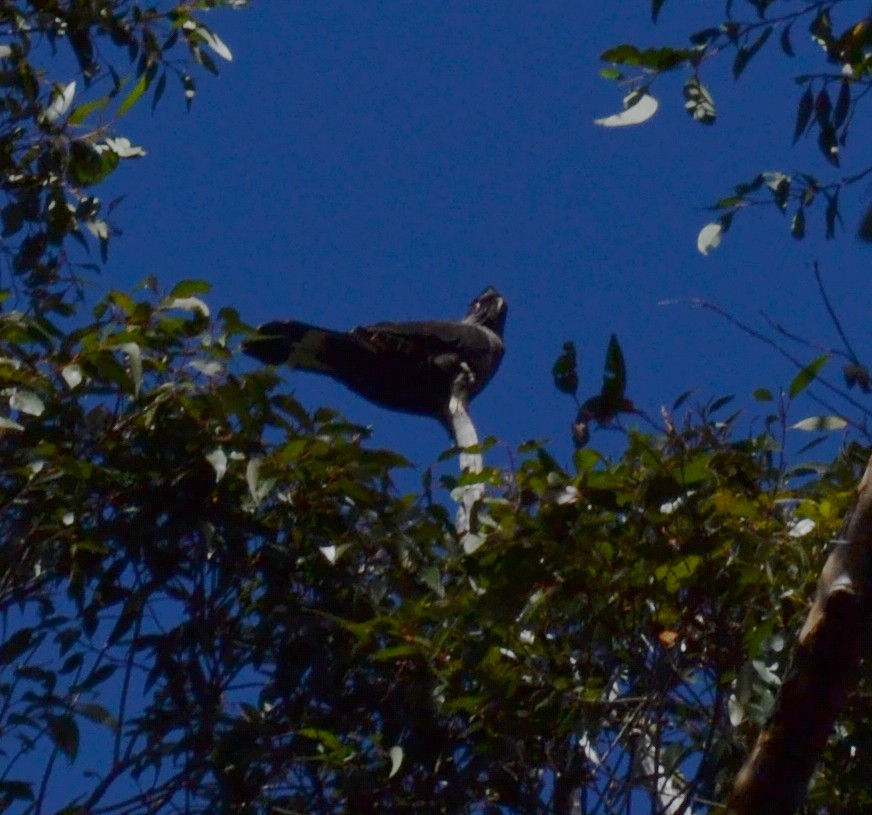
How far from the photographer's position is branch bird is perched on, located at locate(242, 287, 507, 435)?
4871mm

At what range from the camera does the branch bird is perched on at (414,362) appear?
192 inches

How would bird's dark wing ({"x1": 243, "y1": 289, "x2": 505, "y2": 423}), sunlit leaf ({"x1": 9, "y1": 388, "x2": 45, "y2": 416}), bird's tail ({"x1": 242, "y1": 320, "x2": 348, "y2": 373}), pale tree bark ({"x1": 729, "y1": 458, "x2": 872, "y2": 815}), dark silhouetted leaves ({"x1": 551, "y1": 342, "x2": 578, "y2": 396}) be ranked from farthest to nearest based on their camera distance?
bird's dark wing ({"x1": 243, "y1": 289, "x2": 505, "y2": 423}), bird's tail ({"x1": 242, "y1": 320, "x2": 348, "y2": 373}), sunlit leaf ({"x1": 9, "y1": 388, "x2": 45, "y2": 416}), dark silhouetted leaves ({"x1": 551, "y1": 342, "x2": 578, "y2": 396}), pale tree bark ({"x1": 729, "y1": 458, "x2": 872, "y2": 815})

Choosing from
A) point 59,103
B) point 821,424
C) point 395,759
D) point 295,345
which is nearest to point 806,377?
point 821,424

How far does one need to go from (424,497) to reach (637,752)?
35.3 inches

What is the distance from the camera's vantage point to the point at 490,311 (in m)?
5.46

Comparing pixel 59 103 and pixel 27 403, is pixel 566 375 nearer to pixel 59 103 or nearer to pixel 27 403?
pixel 27 403

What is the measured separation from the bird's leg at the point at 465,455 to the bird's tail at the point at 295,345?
1.38 feet

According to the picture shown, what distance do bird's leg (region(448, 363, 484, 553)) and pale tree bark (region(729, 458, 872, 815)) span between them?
1169 millimetres

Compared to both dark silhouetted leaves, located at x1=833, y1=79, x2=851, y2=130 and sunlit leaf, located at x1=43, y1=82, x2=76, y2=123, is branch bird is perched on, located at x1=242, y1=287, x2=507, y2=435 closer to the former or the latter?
sunlit leaf, located at x1=43, y1=82, x2=76, y2=123

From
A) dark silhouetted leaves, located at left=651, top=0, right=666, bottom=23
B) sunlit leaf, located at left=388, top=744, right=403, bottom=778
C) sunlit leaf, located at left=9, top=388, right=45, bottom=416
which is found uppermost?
dark silhouetted leaves, located at left=651, top=0, right=666, bottom=23

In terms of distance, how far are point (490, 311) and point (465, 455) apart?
1470mm

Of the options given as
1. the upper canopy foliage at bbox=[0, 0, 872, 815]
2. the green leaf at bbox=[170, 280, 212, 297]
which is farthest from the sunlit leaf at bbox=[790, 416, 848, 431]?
the green leaf at bbox=[170, 280, 212, 297]

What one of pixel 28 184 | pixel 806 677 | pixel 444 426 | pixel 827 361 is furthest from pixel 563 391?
pixel 28 184

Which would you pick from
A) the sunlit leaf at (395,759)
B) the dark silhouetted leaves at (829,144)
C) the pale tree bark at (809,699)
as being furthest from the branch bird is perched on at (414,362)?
the pale tree bark at (809,699)
